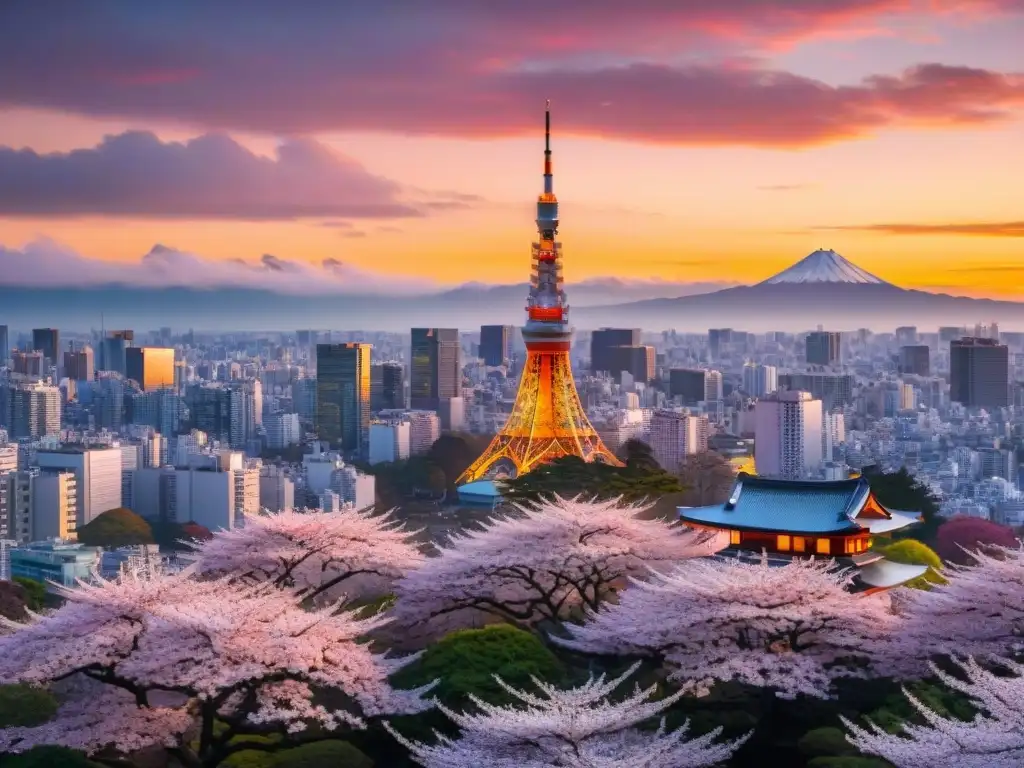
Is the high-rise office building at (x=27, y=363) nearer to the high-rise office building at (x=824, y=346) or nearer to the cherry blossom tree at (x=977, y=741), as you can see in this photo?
the high-rise office building at (x=824, y=346)

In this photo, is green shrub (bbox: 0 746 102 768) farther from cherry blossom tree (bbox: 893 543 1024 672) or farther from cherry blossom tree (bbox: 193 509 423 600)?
cherry blossom tree (bbox: 893 543 1024 672)

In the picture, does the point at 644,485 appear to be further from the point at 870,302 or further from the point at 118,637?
the point at 870,302

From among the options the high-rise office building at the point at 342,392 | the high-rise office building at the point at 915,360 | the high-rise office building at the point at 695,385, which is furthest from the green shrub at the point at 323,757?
the high-rise office building at the point at 915,360

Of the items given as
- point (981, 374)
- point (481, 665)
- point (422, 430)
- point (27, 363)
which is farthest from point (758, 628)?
point (27, 363)

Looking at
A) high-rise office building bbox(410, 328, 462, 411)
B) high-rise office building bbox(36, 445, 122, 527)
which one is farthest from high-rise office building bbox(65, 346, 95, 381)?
high-rise office building bbox(36, 445, 122, 527)

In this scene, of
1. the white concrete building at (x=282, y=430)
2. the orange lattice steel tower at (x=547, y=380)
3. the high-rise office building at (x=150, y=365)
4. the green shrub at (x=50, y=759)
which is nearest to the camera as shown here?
the green shrub at (x=50, y=759)
